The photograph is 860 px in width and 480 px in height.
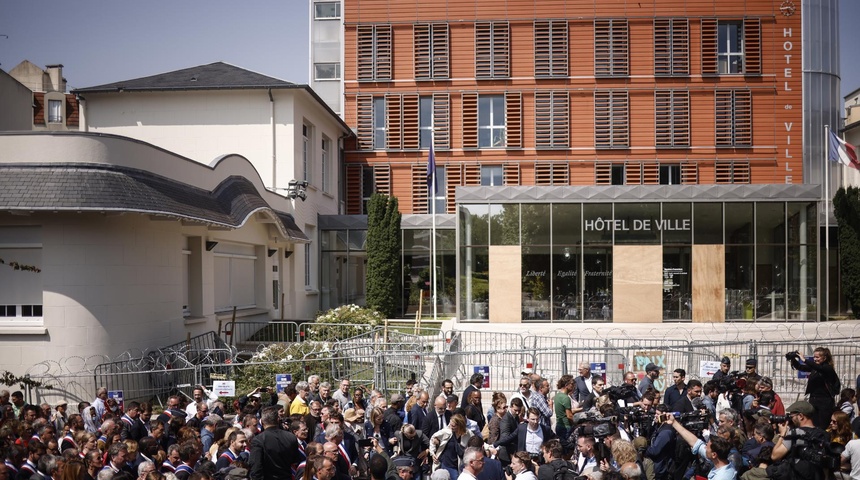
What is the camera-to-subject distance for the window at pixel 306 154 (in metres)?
32.7

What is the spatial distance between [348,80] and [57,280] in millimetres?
26471

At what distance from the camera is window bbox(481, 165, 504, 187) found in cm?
4097

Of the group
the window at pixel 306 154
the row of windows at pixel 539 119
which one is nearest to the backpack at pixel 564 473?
the window at pixel 306 154

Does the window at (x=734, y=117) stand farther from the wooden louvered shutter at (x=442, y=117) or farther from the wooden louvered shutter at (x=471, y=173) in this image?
the wooden louvered shutter at (x=442, y=117)

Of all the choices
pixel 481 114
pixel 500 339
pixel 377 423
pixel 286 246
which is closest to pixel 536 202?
pixel 500 339

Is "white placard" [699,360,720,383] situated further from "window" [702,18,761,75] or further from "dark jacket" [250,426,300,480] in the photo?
"window" [702,18,761,75]

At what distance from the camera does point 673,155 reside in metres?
40.9

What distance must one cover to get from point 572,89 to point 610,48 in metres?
2.96

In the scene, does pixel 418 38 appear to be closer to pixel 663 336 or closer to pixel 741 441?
pixel 663 336

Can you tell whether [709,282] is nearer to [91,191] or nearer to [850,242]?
[850,242]

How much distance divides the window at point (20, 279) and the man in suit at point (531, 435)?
11.8m

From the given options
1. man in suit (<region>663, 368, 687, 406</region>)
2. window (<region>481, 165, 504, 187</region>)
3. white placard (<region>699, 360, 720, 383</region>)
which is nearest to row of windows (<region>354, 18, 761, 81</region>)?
window (<region>481, 165, 504, 187</region>)

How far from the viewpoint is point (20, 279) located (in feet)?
55.1

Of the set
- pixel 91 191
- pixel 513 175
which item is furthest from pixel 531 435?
pixel 513 175
